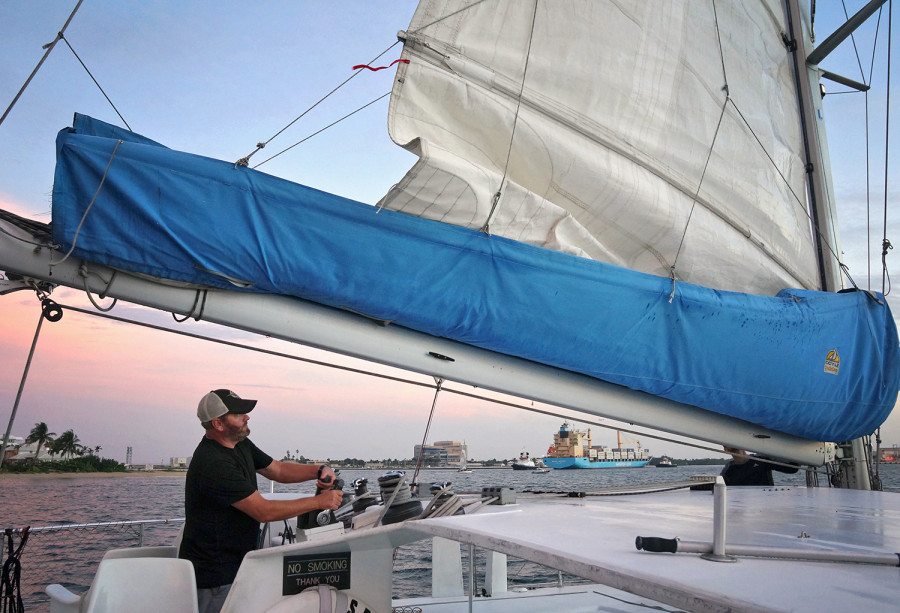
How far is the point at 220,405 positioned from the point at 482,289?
1.23m

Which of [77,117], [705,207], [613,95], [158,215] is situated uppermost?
[613,95]

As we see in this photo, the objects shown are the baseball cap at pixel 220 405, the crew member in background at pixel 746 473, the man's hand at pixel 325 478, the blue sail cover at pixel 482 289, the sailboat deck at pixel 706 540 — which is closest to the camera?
the sailboat deck at pixel 706 540

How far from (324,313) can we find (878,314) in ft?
12.1

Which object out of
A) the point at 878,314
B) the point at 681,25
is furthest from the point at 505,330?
the point at 878,314

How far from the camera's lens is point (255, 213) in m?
Answer: 2.58

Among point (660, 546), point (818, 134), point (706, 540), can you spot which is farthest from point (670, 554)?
point (818, 134)

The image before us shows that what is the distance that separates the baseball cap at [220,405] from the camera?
256 centimetres

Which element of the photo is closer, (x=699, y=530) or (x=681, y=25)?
(x=699, y=530)

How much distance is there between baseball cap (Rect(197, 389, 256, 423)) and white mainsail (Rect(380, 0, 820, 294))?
3.47 feet

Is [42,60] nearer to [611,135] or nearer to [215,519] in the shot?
[215,519]

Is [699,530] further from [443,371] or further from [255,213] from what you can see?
[255,213]

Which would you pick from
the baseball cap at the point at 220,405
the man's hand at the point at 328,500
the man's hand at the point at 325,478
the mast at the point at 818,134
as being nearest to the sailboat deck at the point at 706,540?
the man's hand at the point at 328,500

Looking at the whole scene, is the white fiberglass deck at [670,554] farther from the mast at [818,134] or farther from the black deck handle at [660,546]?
the mast at [818,134]

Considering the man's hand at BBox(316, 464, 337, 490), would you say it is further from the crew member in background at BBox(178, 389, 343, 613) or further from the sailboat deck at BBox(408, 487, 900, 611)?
the sailboat deck at BBox(408, 487, 900, 611)
